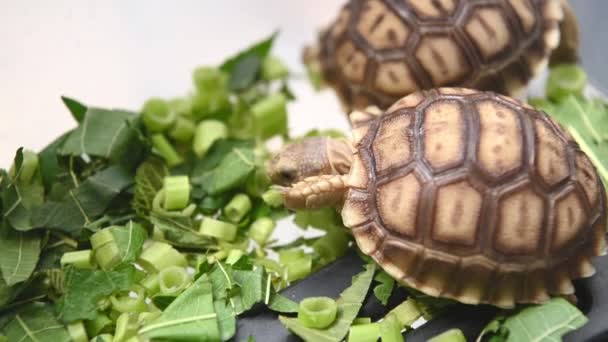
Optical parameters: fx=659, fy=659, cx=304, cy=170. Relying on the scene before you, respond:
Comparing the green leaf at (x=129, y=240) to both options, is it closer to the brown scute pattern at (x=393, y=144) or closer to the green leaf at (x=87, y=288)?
the green leaf at (x=87, y=288)

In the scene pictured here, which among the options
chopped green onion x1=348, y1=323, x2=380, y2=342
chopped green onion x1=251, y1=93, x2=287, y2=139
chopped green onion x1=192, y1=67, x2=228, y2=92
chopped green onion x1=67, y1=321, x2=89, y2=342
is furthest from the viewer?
chopped green onion x1=192, y1=67, x2=228, y2=92

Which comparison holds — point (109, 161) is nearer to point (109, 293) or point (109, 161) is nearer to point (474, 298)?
point (109, 293)

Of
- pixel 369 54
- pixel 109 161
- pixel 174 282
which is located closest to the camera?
pixel 174 282

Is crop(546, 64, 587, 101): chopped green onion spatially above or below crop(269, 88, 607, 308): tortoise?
below

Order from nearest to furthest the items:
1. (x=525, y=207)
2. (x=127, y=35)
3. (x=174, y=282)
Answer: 1. (x=525, y=207)
2. (x=174, y=282)
3. (x=127, y=35)

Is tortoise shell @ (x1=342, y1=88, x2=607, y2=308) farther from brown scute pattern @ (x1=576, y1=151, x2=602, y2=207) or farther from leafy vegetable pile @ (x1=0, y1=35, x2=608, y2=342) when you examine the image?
leafy vegetable pile @ (x1=0, y1=35, x2=608, y2=342)

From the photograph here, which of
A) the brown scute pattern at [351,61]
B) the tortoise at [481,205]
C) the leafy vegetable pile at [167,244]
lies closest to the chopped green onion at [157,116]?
the leafy vegetable pile at [167,244]

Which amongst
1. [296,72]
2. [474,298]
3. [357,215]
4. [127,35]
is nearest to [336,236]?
[357,215]

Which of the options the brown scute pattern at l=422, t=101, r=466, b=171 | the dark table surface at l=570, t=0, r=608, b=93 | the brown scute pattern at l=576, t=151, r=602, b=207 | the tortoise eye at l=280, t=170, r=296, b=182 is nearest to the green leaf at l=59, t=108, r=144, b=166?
the tortoise eye at l=280, t=170, r=296, b=182
